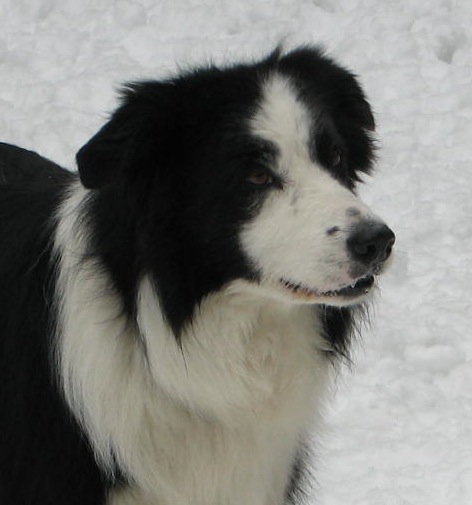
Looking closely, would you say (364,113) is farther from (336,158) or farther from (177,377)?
(177,377)

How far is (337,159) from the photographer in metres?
3.38

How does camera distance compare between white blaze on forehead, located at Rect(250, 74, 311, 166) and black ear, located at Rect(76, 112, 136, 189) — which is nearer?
black ear, located at Rect(76, 112, 136, 189)

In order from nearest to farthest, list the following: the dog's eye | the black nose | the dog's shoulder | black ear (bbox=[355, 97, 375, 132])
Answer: the black nose < the dog's eye < black ear (bbox=[355, 97, 375, 132]) < the dog's shoulder

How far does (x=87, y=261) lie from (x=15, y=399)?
1.79ft

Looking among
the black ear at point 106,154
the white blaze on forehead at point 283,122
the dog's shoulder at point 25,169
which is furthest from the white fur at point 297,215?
the dog's shoulder at point 25,169

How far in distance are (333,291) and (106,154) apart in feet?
2.42

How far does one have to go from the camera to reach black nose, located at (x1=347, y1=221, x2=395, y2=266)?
3.04 meters

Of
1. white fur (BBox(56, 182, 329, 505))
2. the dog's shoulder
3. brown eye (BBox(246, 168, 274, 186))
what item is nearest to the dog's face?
brown eye (BBox(246, 168, 274, 186))

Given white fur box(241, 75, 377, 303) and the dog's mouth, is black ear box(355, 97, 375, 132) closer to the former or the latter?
white fur box(241, 75, 377, 303)

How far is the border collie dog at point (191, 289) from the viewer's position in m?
3.20

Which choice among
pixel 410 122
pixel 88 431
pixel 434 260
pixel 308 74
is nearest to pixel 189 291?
pixel 88 431

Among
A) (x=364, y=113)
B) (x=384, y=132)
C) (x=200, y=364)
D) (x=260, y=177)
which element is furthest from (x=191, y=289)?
(x=384, y=132)

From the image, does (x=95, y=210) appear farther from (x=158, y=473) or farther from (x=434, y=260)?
(x=434, y=260)

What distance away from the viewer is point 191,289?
10.9 feet
